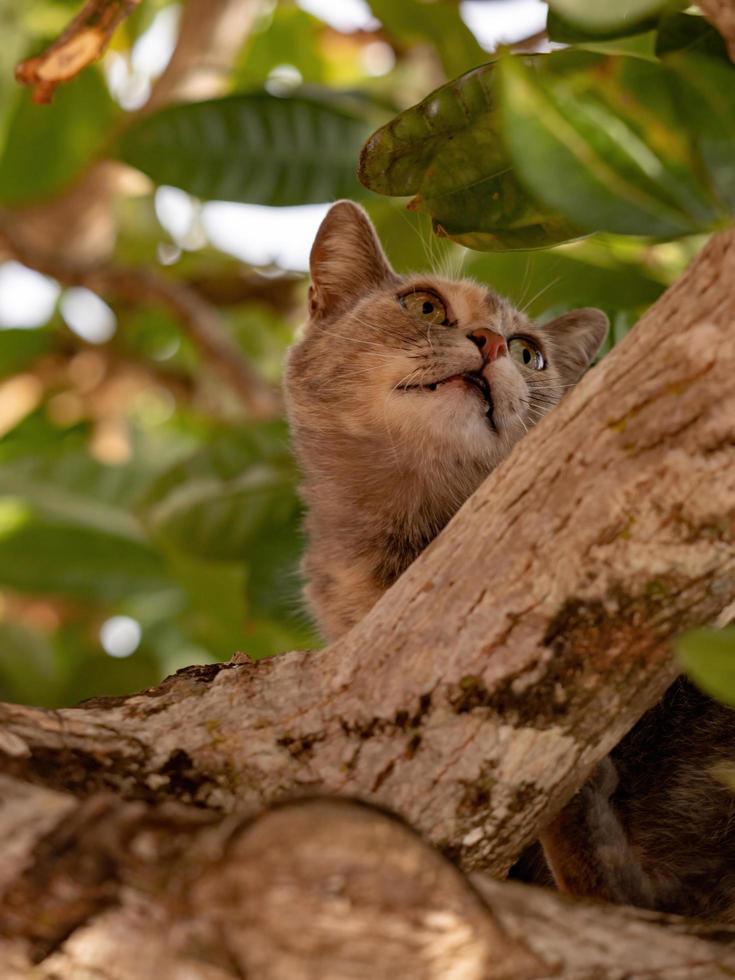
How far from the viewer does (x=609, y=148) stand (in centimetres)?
144

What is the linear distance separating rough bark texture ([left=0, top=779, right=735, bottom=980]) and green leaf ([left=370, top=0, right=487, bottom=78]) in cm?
202

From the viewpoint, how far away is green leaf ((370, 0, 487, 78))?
8.50 ft

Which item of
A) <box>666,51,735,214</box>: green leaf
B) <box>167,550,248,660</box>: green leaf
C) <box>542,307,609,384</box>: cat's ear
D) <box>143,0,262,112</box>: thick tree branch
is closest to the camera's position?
<box>666,51,735,214</box>: green leaf

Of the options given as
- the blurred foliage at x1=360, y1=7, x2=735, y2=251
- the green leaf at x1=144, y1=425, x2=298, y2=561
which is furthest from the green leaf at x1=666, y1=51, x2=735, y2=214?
the green leaf at x1=144, y1=425, x2=298, y2=561

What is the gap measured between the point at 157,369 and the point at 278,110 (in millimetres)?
1782

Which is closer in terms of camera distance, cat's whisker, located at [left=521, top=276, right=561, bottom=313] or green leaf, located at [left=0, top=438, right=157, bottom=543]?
cat's whisker, located at [left=521, top=276, right=561, bottom=313]

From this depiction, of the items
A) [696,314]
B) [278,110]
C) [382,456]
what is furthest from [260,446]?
[696,314]

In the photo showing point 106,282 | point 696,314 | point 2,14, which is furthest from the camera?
point 106,282

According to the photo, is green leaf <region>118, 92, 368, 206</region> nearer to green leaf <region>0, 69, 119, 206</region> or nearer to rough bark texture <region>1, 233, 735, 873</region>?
green leaf <region>0, 69, 119, 206</region>

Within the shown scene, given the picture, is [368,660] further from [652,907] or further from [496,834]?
[652,907]

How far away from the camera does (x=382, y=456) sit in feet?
7.44

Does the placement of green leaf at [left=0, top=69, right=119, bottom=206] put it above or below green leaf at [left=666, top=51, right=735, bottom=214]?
above

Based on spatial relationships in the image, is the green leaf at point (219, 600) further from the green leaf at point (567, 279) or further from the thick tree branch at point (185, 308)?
the green leaf at point (567, 279)

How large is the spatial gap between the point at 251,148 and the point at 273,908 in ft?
6.62
